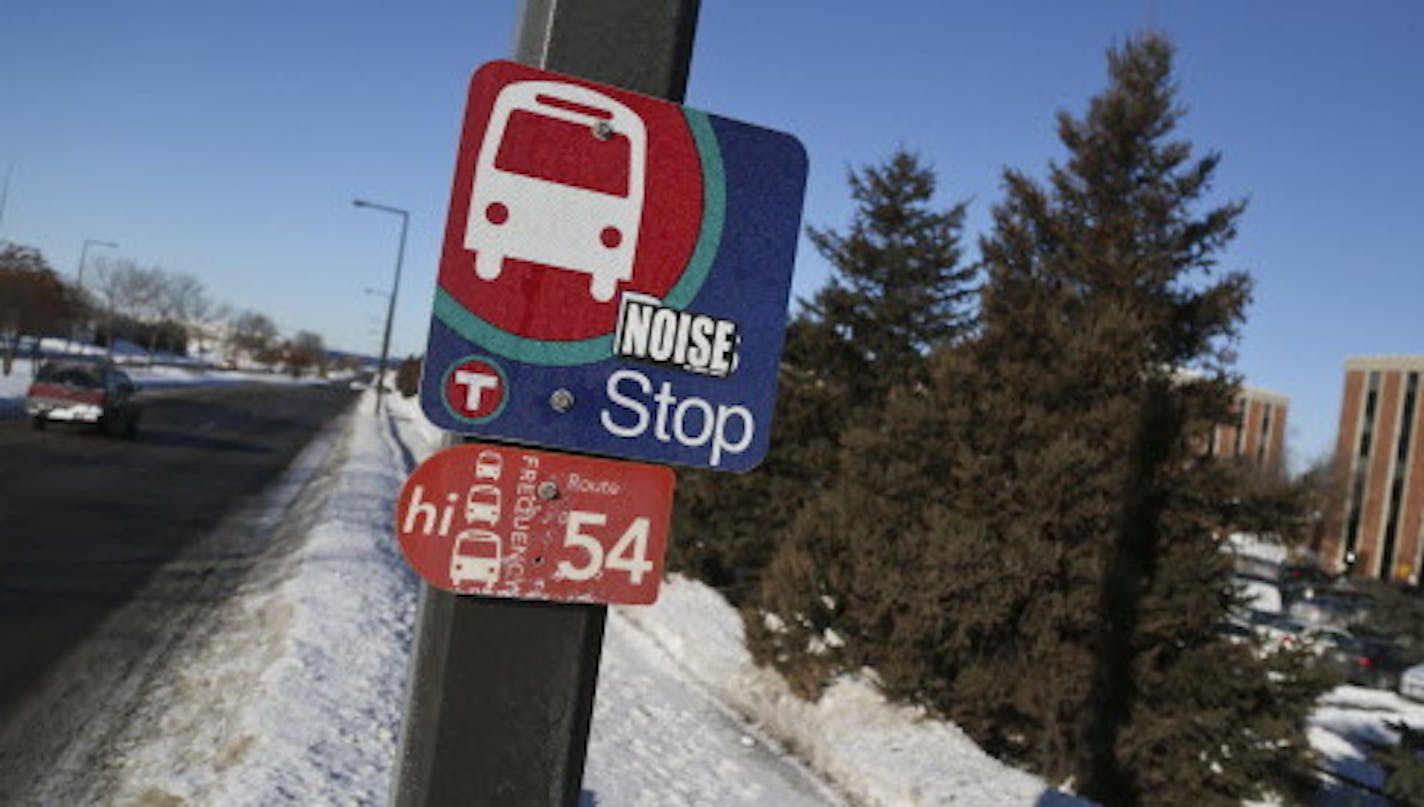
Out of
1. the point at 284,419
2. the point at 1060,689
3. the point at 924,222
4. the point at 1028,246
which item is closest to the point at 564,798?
the point at 1060,689

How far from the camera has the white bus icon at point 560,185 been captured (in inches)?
59.2

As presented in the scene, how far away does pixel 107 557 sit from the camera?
1083 cm

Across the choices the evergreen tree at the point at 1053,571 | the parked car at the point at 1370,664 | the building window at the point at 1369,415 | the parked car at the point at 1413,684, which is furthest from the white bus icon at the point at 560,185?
the building window at the point at 1369,415

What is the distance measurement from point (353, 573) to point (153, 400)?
32.4m

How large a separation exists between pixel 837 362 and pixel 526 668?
1537cm

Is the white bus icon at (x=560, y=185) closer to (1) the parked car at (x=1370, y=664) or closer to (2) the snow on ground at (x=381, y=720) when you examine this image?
(2) the snow on ground at (x=381, y=720)

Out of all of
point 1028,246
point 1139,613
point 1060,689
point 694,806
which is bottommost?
point 694,806

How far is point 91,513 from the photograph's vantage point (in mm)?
13062

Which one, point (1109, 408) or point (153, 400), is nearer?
point (1109, 408)

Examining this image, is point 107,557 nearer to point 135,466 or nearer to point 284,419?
point 135,466

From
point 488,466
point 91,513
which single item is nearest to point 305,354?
point 91,513

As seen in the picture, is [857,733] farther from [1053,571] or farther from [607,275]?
[607,275]

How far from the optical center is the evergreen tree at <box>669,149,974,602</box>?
15320 millimetres

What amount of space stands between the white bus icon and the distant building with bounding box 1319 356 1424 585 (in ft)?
221
